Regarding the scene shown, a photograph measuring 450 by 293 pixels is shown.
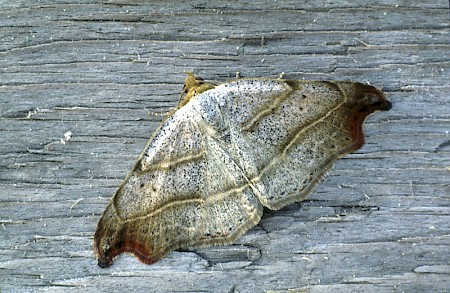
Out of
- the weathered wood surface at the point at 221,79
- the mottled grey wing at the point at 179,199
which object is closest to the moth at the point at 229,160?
the mottled grey wing at the point at 179,199

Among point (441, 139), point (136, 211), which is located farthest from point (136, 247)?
point (441, 139)

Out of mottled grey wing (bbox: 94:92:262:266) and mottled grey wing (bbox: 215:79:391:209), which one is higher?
mottled grey wing (bbox: 215:79:391:209)

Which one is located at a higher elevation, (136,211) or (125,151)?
(125,151)

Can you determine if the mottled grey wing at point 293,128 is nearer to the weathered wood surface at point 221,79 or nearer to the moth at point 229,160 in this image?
the moth at point 229,160

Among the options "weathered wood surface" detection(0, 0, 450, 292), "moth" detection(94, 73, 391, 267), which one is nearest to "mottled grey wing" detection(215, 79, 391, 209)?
"moth" detection(94, 73, 391, 267)

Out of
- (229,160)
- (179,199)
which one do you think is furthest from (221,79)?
(179,199)

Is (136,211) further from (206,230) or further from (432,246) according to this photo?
(432,246)

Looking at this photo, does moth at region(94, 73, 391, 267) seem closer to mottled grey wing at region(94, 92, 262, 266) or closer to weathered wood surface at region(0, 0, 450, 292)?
mottled grey wing at region(94, 92, 262, 266)
